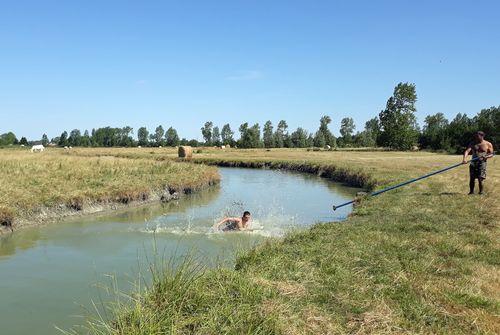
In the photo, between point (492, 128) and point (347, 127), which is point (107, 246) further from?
point (347, 127)

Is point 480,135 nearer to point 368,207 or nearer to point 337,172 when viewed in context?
point 368,207

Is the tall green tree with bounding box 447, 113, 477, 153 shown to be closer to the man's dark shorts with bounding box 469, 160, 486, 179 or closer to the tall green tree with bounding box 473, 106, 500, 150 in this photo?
the tall green tree with bounding box 473, 106, 500, 150

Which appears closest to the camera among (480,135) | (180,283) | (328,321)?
(328,321)

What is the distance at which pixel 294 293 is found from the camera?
6.45 m

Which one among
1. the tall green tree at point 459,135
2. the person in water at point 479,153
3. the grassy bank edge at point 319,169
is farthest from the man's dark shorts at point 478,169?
the tall green tree at point 459,135

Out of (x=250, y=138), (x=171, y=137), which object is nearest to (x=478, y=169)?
(x=250, y=138)

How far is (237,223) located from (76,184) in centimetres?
953

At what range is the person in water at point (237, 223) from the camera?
1494cm

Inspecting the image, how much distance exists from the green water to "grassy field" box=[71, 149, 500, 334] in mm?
1119

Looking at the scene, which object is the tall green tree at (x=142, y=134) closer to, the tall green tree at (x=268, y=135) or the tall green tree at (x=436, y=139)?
the tall green tree at (x=268, y=135)

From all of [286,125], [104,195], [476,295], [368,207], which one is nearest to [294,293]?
[476,295]

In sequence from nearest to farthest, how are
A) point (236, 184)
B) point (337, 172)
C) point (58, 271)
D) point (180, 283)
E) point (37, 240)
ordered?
point (180, 283), point (58, 271), point (37, 240), point (236, 184), point (337, 172)

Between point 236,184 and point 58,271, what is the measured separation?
75.4 feet

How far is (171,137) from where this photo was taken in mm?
133000
